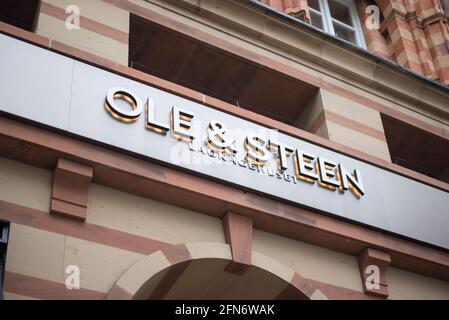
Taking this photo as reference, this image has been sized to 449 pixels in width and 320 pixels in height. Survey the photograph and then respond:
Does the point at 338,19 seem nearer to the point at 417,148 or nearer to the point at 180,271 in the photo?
the point at 417,148

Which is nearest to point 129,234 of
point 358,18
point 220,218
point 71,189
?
point 71,189

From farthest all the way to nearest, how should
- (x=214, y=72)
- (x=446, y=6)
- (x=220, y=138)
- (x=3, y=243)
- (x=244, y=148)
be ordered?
(x=446, y=6), (x=214, y=72), (x=244, y=148), (x=220, y=138), (x=3, y=243)

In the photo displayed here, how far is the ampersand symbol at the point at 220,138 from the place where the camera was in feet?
32.8

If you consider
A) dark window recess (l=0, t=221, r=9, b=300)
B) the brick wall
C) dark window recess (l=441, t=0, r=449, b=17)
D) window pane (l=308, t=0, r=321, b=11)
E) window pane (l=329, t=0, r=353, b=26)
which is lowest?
dark window recess (l=0, t=221, r=9, b=300)

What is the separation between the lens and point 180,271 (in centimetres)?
902

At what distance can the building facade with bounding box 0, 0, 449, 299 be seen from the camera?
27.8 ft

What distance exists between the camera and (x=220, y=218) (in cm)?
974

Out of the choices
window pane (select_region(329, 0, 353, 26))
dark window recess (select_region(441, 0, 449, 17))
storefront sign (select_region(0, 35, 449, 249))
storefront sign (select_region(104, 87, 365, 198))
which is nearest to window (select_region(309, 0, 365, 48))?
window pane (select_region(329, 0, 353, 26))

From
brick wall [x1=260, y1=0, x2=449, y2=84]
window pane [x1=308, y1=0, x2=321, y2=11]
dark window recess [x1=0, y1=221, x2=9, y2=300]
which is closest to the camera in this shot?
dark window recess [x1=0, y1=221, x2=9, y2=300]

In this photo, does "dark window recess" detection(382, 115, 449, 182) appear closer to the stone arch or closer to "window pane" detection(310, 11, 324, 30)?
"window pane" detection(310, 11, 324, 30)

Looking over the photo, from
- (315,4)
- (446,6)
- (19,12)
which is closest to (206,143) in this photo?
(19,12)

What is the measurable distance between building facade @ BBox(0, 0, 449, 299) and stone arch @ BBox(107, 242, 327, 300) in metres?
0.02

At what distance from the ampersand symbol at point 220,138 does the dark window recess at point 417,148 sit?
4.15 meters

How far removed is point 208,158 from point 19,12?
4.00 m
